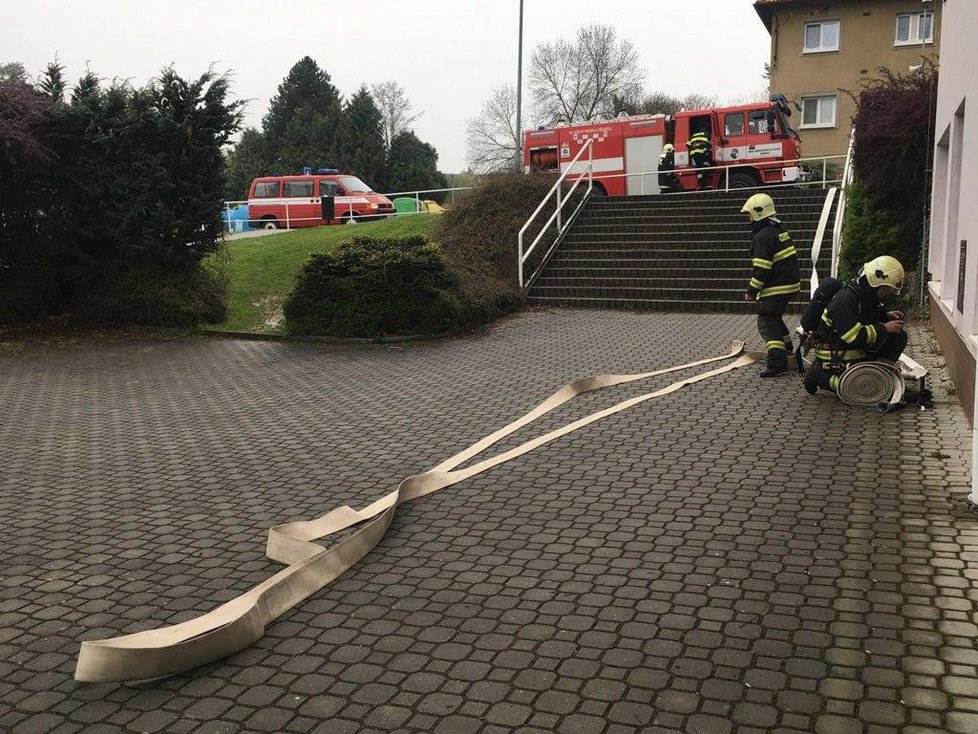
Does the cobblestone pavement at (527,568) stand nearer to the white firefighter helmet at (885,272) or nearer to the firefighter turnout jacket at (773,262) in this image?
the white firefighter helmet at (885,272)

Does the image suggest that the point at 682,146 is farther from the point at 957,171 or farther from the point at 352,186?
the point at 957,171

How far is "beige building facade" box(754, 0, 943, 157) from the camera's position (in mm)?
37656

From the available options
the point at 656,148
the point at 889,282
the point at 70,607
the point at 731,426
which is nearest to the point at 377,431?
the point at 731,426

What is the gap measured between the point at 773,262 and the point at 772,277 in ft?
0.53

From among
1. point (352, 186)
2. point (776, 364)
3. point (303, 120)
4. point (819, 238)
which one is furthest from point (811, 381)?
point (303, 120)

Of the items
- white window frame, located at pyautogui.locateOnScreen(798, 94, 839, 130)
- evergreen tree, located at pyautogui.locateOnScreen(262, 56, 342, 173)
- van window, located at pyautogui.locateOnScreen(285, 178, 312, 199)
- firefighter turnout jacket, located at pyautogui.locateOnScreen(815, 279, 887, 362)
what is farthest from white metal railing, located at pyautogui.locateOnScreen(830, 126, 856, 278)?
evergreen tree, located at pyautogui.locateOnScreen(262, 56, 342, 173)

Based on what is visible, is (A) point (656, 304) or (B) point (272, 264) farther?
(B) point (272, 264)

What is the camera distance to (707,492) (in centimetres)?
610

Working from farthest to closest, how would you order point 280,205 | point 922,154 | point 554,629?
1. point 280,205
2. point 922,154
3. point 554,629

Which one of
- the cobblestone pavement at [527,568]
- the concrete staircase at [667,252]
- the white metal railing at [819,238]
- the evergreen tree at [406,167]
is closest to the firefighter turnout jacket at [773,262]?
the cobblestone pavement at [527,568]

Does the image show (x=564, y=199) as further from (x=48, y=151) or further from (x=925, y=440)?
(x=925, y=440)

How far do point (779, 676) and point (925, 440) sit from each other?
423 cm

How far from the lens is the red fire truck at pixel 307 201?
30.2 m

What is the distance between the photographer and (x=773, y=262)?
403 inches
